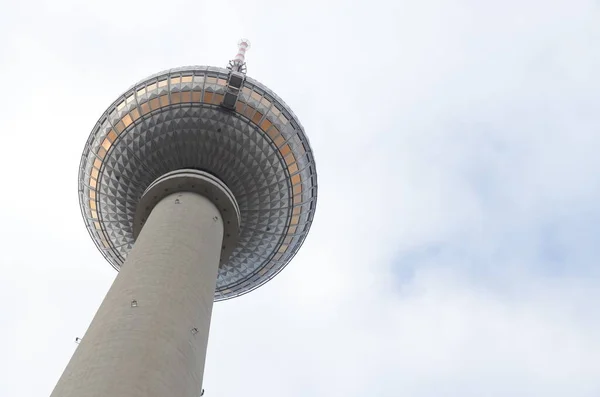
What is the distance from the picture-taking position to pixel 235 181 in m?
30.4

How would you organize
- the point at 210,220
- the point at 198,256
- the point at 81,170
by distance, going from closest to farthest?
the point at 198,256
the point at 210,220
the point at 81,170

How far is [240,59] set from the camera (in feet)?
112

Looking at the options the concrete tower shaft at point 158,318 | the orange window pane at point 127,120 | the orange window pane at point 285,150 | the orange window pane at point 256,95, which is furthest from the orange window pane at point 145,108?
the orange window pane at point 285,150

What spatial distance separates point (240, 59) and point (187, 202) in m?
11.8

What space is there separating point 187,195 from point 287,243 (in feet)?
32.2

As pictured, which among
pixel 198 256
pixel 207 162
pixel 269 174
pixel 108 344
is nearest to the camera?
pixel 108 344

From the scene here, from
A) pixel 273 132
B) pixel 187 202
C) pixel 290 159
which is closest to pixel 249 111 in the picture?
pixel 273 132

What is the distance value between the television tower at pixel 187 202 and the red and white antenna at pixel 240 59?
0.12m

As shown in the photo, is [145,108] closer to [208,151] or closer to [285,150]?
[208,151]

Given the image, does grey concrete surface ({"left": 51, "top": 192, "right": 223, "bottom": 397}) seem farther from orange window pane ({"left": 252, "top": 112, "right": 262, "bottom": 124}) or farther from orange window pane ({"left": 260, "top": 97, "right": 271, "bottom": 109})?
orange window pane ({"left": 260, "top": 97, "right": 271, "bottom": 109})

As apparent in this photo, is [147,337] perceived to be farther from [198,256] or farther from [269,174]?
[269,174]

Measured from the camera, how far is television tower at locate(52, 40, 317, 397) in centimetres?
1961

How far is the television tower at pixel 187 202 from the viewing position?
64.3 feet

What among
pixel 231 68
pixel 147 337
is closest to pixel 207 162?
pixel 231 68
